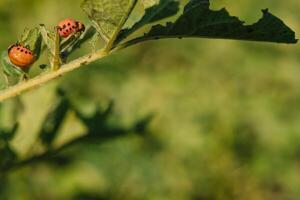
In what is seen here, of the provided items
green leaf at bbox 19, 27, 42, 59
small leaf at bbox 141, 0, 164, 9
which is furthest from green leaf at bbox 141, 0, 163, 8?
green leaf at bbox 19, 27, 42, 59

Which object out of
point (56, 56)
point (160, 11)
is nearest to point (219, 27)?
point (160, 11)

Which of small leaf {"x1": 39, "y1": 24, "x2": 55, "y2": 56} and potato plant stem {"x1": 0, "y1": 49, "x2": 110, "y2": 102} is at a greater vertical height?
small leaf {"x1": 39, "y1": 24, "x2": 55, "y2": 56}

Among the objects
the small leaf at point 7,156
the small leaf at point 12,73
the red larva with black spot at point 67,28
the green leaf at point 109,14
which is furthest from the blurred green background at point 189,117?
the green leaf at point 109,14

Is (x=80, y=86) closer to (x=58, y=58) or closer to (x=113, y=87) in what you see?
(x=113, y=87)

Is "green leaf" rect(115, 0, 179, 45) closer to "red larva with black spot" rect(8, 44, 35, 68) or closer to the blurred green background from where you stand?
"red larva with black spot" rect(8, 44, 35, 68)

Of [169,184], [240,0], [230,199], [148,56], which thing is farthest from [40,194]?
[240,0]

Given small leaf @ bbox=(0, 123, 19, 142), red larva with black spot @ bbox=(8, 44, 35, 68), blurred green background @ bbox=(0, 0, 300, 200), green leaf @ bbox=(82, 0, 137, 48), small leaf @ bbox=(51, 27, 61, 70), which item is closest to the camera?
green leaf @ bbox=(82, 0, 137, 48)
